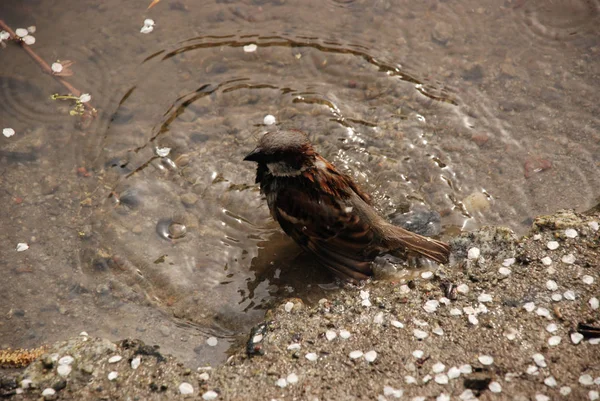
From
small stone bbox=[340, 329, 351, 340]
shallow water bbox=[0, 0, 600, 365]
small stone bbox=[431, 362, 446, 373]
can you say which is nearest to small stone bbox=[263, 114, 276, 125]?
shallow water bbox=[0, 0, 600, 365]

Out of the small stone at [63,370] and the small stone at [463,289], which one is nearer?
the small stone at [63,370]

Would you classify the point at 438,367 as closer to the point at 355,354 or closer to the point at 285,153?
the point at 355,354

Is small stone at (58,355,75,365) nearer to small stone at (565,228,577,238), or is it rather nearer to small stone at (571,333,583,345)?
small stone at (571,333,583,345)

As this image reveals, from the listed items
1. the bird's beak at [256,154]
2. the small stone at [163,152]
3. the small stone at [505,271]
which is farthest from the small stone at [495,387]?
the small stone at [163,152]

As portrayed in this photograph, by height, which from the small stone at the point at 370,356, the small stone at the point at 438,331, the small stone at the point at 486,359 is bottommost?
the small stone at the point at 370,356

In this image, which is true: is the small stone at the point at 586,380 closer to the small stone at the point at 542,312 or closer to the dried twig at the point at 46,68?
the small stone at the point at 542,312

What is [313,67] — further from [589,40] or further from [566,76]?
[589,40]

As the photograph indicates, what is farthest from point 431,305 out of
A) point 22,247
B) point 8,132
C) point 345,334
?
point 8,132
